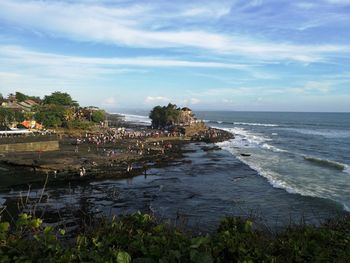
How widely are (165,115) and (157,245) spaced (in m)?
113

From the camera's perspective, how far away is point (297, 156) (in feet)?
213

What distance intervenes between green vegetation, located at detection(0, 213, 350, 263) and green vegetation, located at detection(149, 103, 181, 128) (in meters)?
110

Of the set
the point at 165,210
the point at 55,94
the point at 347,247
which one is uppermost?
the point at 55,94

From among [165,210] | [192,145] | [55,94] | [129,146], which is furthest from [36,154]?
[55,94]

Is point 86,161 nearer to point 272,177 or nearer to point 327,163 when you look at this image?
point 272,177

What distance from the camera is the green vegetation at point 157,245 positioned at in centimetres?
659

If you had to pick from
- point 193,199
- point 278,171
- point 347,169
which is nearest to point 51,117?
point 278,171

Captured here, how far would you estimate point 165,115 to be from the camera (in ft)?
393

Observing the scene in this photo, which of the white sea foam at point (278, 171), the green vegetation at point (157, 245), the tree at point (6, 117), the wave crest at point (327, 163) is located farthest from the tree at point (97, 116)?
the green vegetation at point (157, 245)

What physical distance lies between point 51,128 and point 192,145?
36.2m

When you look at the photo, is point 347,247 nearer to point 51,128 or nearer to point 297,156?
point 297,156

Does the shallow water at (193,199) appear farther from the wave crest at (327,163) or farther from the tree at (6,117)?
the tree at (6,117)

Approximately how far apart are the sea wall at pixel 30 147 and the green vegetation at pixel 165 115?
60423mm

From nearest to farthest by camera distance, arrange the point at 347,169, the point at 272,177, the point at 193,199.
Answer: the point at 193,199 < the point at 272,177 < the point at 347,169
